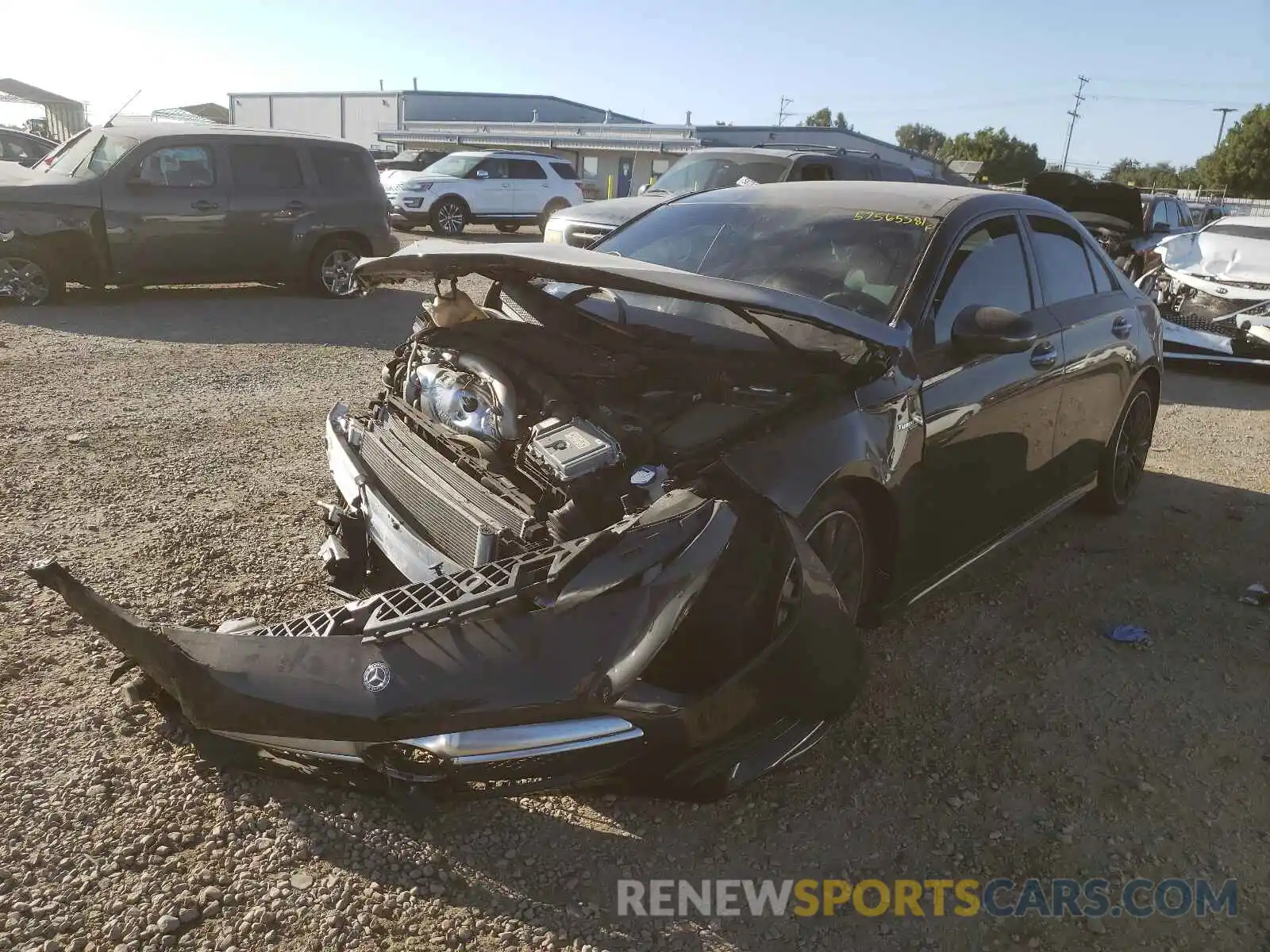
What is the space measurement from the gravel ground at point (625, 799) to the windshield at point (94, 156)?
5.47 m

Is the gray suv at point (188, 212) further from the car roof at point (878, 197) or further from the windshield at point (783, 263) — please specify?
the windshield at point (783, 263)

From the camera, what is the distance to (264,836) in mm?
2375

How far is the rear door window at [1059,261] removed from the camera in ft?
13.9

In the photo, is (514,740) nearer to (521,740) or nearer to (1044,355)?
(521,740)

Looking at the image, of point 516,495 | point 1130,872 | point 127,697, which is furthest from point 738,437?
point 127,697

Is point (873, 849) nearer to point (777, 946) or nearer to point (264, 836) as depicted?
point (777, 946)

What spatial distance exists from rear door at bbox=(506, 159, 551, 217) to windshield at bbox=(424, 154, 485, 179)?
73 centimetres

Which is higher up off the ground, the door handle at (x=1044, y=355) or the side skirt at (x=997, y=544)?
the door handle at (x=1044, y=355)

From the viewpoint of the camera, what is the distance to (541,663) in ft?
6.86

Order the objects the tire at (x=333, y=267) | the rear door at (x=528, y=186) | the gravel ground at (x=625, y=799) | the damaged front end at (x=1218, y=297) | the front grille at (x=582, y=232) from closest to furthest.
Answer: the gravel ground at (x=625, y=799), the damaged front end at (x=1218, y=297), the front grille at (x=582, y=232), the tire at (x=333, y=267), the rear door at (x=528, y=186)

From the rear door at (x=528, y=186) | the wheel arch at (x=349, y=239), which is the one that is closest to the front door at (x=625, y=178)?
the rear door at (x=528, y=186)

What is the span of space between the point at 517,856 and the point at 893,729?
139 cm

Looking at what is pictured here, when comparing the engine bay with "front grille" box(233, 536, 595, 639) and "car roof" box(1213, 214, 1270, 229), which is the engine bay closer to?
"front grille" box(233, 536, 595, 639)

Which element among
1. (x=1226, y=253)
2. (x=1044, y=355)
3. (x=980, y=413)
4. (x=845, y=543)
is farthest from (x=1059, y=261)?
(x=1226, y=253)
